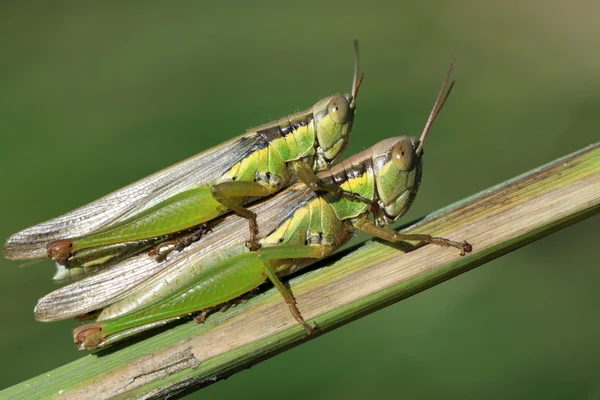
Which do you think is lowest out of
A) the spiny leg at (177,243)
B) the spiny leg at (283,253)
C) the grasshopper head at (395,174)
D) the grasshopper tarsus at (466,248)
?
the grasshopper tarsus at (466,248)

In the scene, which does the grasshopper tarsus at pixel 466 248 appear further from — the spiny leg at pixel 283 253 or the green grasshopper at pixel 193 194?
the green grasshopper at pixel 193 194

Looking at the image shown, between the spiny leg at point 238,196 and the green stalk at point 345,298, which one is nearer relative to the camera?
the green stalk at point 345,298

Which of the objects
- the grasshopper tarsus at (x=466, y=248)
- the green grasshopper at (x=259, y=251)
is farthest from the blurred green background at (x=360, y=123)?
the grasshopper tarsus at (x=466, y=248)

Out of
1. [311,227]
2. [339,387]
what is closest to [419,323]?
[339,387]

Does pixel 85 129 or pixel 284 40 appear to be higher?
pixel 284 40

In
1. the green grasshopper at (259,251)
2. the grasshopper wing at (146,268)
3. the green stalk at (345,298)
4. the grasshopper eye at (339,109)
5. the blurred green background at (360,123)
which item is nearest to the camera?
the green stalk at (345,298)

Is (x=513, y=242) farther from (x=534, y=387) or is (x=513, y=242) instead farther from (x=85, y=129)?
(x=85, y=129)

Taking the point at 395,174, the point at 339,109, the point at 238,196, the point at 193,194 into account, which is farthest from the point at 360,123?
the point at 193,194
